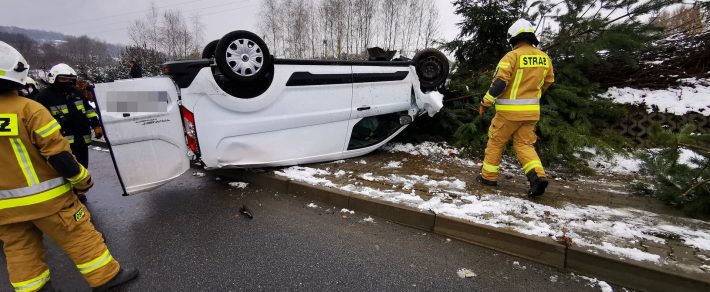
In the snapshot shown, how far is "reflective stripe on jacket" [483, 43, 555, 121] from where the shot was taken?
3.38m

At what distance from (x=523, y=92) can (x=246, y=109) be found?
285 cm

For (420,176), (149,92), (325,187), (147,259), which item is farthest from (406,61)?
(147,259)

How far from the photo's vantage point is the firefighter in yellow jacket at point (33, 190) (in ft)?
6.15

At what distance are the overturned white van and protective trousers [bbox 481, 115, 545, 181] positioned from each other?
1.29 metres

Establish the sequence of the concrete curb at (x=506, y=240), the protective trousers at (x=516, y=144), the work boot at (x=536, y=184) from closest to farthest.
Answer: the concrete curb at (x=506, y=240) → the work boot at (x=536, y=184) → the protective trousers at (x=516, y=144)

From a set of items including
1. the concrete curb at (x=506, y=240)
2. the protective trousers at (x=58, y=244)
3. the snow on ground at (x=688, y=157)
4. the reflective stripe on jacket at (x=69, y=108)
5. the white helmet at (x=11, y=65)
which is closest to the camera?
the white helmet at (x=11, y=65)

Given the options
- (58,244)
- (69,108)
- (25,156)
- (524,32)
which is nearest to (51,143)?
(25,156)

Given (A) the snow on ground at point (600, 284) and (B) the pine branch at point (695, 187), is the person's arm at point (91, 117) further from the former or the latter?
(B) the pine branch at point (695, 187)

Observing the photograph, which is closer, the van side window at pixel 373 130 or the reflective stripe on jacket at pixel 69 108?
the reflective stripe on jacket at pixel 69 108

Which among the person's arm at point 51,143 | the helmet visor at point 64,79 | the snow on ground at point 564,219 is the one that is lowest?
the snow on ground at point 564,219

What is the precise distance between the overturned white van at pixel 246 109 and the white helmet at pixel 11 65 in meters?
0.88

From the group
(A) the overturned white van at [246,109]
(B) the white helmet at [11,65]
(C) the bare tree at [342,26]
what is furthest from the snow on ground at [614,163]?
(C) the bare tree at [342,26]

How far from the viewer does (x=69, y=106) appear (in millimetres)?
3715

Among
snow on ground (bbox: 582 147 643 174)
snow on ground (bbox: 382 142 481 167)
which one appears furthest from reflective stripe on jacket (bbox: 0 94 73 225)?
snow on ground (bbox: 582 147 643 174)
